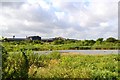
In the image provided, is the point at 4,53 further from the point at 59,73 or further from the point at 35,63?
the point at 35,63

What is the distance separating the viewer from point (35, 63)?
13023 millimetres

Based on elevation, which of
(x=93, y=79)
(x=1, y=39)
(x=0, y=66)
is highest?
(x=1, y=39)

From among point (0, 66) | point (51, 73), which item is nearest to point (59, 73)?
point (51, 73)

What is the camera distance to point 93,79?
834 cm

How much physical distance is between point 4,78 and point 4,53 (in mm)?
719

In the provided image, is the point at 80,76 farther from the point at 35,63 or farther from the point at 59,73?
the point at 35,63

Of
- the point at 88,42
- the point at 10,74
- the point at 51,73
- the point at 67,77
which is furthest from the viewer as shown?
the point at 88,42

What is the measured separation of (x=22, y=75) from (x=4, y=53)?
0.96 metres

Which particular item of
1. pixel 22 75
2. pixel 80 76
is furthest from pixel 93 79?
pixel 22 75

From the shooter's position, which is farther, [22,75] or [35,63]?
[35,63]

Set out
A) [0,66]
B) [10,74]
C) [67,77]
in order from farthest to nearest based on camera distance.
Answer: [67,77]
[10,74]
[0,66]

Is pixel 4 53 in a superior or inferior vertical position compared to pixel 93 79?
superior

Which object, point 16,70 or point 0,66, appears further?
point 16,70

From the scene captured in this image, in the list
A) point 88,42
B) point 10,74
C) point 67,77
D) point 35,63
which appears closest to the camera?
point 10,74
